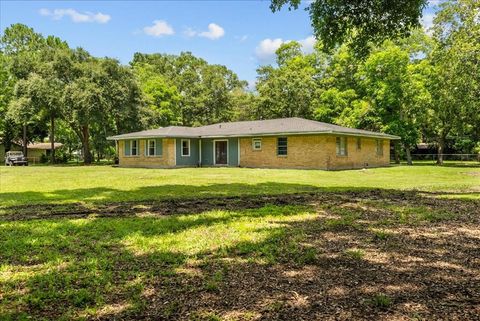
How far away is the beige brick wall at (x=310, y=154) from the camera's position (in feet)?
82.0

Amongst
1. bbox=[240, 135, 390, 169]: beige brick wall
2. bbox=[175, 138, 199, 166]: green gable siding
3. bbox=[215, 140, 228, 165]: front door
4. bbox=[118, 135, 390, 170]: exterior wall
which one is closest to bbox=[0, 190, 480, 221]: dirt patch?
bbox=[240, 135, 390, 169]: beige brick wall

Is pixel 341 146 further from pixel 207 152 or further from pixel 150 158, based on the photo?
pixel 150 158

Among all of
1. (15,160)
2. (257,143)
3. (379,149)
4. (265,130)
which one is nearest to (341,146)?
(265,130)

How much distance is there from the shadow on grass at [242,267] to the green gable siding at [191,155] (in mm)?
22476

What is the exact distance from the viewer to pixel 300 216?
312 inches

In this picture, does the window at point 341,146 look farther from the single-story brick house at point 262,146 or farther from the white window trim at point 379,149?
the white window trim at point 379,149

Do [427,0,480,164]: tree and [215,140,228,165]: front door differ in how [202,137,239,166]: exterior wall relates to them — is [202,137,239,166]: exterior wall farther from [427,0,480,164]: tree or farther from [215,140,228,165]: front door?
[427,0,480,164]: tree

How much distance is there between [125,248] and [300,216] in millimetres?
3717

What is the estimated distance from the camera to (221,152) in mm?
30609

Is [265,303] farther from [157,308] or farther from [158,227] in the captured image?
[158,227]

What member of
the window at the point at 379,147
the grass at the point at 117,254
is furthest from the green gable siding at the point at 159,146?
the grass at the point at 117,254

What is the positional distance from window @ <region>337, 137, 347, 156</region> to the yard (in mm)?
17309

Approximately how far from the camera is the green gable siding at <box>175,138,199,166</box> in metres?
30.0

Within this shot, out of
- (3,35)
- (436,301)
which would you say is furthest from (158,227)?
(3,35)
